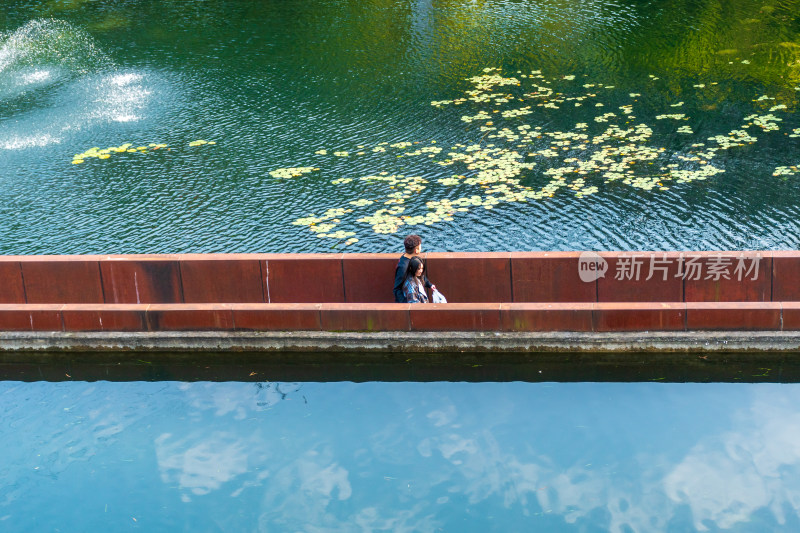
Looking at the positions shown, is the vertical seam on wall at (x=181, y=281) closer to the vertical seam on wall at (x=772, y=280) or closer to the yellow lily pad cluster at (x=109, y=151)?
the vertical seam on wall at (x=772, y=280)

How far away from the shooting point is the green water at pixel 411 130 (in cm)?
1160

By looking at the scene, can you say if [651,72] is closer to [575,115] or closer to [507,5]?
[575,115]

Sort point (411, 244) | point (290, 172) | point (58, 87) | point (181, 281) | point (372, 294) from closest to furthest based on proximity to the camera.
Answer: point (411, 244)
point (372, 294)
point (181, 281)
point (290, 172)
point (58, 87)

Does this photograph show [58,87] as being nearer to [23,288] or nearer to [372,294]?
[23,288]

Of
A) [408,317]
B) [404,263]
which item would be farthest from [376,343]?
[404,263]

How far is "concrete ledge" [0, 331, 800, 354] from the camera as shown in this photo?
25.7 ft

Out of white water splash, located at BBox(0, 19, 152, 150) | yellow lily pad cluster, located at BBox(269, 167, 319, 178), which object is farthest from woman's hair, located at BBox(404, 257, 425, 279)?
white water splash, located at BBox(0, 19, 152, 150)

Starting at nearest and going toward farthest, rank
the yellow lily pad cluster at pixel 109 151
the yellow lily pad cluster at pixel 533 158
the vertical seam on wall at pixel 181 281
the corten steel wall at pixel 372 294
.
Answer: the corten steel wall at pixel 372 294 < the vertical seam on wall at pixel 181 281 < the yellow lily pad cluster at pixel 533 158 < the yellow lily pad cluster at pixel 109 151

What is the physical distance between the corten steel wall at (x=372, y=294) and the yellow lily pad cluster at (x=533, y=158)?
272 centimetres

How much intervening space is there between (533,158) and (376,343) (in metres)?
6.71

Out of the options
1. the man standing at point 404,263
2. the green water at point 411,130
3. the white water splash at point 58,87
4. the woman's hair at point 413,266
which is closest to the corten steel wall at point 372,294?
the man standing at point 404,263

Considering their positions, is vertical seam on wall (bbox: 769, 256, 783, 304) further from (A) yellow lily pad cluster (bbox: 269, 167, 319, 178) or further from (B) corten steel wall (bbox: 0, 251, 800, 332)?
(A) yellow lily pad cluster (bbox: 269, 167, 319, 178)

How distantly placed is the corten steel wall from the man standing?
0.68 ft

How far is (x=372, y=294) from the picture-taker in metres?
8.83
